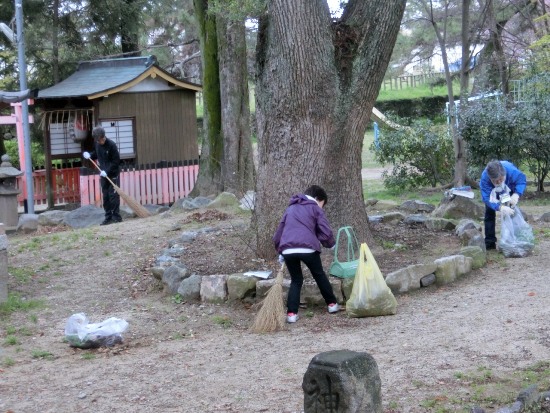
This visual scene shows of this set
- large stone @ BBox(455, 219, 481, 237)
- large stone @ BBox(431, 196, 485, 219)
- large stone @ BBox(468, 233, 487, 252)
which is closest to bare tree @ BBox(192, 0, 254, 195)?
large stone @ BBox(431, 196, 485, 219)

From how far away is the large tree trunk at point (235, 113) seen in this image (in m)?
15.7

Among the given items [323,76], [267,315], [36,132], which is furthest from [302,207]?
[36,132]

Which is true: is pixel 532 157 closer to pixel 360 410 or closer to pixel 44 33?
pixel 360 410

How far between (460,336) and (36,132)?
749 inches

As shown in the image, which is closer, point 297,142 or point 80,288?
point 297,142

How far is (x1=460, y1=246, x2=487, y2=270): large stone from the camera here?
30.9ft

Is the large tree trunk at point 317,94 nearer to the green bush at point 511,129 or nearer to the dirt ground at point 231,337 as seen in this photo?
the dirt ground at point 231,337

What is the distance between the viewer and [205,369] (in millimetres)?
6527

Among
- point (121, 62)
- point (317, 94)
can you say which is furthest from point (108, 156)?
point (317, 94)

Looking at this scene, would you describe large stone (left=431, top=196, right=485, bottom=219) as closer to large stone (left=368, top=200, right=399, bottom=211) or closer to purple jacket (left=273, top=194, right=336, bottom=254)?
large stone (left=368, top=200, right=399, bottom=211)

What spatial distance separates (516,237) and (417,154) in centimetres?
808

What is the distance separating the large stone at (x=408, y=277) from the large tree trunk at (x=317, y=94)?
0.97 meters

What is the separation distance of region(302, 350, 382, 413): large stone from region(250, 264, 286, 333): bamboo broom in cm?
295

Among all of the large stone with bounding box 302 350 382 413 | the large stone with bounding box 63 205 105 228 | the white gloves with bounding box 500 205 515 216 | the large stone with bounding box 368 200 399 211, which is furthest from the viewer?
the large stone with bounding box 63 205 105 228
